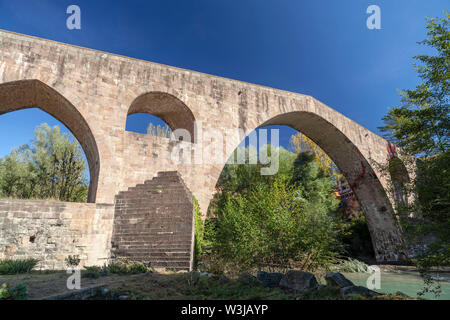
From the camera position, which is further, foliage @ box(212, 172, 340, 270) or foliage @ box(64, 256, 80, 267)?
foliage @ box(212, 172, 340, 270)

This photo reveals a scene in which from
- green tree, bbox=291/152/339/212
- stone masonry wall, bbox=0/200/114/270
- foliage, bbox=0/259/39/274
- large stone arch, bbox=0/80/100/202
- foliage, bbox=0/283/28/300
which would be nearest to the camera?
foliage, bbox=0/283/28/300

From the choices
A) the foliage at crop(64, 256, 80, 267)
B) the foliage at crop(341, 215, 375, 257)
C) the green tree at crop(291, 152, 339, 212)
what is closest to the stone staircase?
the foliage at crop(64, 256, 80, 267)

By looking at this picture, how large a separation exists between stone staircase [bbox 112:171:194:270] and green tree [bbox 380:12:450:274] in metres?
4.88

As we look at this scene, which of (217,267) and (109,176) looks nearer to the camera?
(217,267)

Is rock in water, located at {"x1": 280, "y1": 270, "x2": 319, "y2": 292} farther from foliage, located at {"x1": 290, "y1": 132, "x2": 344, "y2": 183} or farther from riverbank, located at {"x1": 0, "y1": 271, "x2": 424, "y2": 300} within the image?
foliage, located at {"x1": 290, "y1": 132, "x2": 344, "y2": 183}

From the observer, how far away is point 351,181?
54.0 feet

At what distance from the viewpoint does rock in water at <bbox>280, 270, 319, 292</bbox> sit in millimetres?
4474

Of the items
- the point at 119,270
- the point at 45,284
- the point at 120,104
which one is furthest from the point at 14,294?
the point at 120,104

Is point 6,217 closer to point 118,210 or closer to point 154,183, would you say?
point 118,210

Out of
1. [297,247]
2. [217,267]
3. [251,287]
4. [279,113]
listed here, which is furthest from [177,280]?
[279,113]

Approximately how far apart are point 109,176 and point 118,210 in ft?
3.78

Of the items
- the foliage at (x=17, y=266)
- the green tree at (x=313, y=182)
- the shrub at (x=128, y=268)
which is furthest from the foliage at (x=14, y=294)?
the green tree at (x=313, y=182)

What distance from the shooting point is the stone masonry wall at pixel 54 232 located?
6.84 meters

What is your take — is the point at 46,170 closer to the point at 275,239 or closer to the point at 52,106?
the point at 52,106
